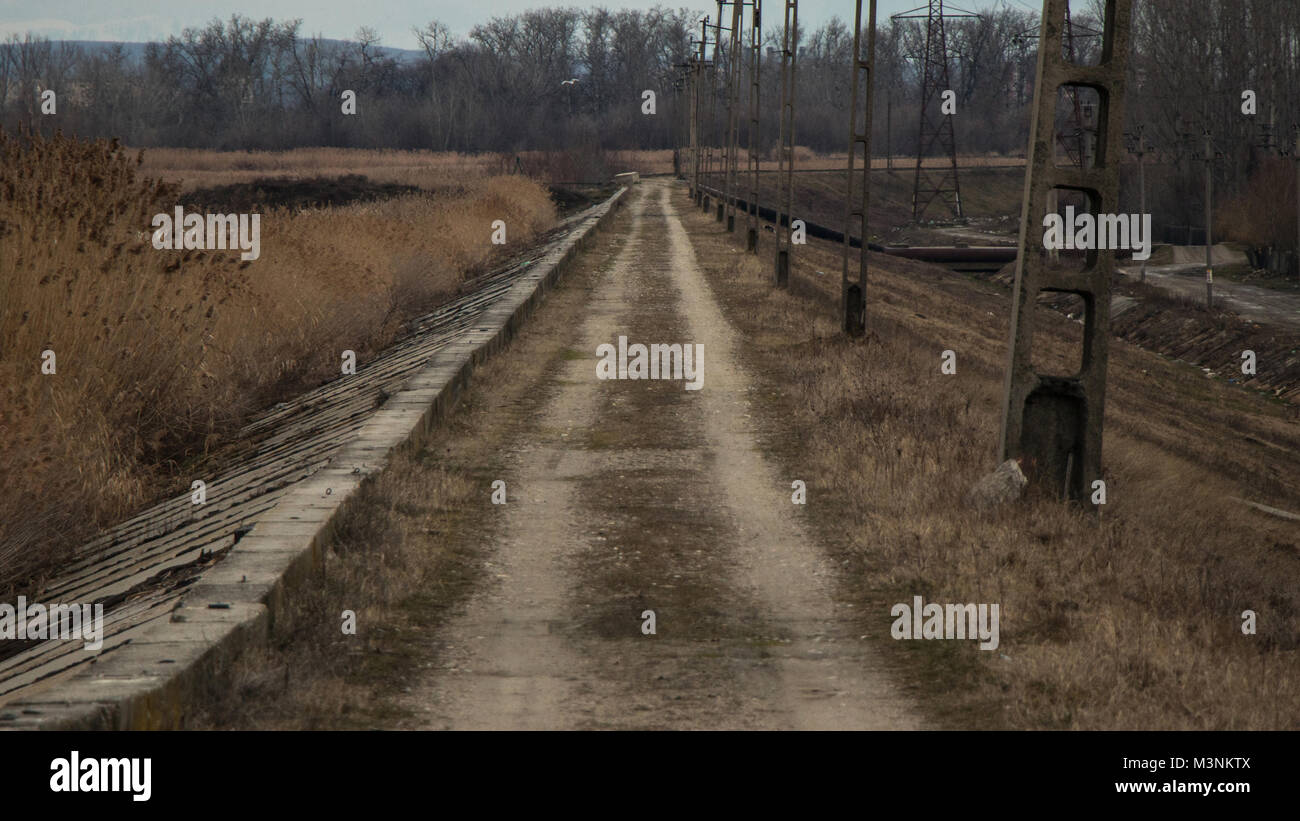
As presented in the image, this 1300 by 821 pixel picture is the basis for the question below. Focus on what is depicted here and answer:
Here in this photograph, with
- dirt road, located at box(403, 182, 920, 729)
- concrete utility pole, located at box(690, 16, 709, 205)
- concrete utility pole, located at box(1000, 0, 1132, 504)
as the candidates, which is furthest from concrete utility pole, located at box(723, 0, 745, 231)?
concrete utility pole, located at box(1000, 0, 1132, 504)

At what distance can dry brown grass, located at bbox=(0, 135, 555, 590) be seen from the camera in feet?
26.7

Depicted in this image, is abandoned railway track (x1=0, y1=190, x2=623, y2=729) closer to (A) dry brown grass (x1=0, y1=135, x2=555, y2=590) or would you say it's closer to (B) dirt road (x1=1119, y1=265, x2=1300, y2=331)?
(A) dry brown grass (x1=0, y1=135, x2=555, y2=590)

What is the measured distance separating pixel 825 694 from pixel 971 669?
68cm

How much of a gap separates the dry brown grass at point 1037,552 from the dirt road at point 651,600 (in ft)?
1.03

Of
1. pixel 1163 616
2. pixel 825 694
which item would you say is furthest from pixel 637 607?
pixel 1163 616

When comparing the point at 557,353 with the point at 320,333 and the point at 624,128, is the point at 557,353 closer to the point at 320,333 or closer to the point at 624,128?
the point at 320,333

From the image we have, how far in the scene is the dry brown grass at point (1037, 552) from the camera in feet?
16.1

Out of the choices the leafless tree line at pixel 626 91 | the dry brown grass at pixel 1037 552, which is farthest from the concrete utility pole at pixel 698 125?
the dry brown grass at pixel 1037 552

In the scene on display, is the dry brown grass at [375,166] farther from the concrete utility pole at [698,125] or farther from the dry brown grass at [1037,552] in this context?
the dry brown grass at [1037,552]

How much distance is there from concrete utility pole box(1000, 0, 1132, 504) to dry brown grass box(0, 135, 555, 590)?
20.1 ft

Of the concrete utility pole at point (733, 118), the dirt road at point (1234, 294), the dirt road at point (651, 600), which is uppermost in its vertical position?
the concrete utility pole at point (733, 118)

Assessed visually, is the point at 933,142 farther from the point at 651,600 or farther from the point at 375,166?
the point at 651,600

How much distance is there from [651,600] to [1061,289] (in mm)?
3668

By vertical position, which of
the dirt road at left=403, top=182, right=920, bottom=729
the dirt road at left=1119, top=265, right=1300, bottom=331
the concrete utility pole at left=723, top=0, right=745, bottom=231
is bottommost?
the dirt road at left=403, top=182, right=920, bottom=729
